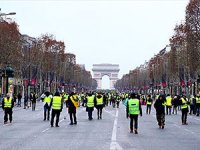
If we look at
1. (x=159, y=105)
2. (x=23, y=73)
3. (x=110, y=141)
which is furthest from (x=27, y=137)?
(x=23, y=73)

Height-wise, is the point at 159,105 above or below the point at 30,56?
below

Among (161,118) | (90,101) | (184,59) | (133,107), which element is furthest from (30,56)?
(133,107)

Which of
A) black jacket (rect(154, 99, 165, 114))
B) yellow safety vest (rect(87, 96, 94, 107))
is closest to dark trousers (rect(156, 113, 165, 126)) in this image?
black jacket (rect(154, 99, 165, 114))

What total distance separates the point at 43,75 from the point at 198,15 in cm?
5658

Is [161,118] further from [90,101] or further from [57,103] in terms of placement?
[90,101]

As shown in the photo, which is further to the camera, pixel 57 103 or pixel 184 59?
pixel 184 59

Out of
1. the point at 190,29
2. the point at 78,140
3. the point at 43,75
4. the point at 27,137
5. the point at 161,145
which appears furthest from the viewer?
the point at 43,75

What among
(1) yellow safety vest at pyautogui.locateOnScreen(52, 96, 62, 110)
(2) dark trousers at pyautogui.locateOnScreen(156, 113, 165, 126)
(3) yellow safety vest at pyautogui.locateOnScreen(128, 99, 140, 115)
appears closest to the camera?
(3) yellow safety vest at pyautogui.locateOnScreen(128, 99, 140, 115)

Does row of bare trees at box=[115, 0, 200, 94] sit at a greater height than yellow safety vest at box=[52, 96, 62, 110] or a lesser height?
greater

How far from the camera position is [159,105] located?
87.5 feet

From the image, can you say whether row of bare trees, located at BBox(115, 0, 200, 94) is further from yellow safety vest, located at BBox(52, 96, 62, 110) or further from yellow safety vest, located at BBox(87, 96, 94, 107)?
yellow safety vest, located at BBox(52, 96, 62, 110)

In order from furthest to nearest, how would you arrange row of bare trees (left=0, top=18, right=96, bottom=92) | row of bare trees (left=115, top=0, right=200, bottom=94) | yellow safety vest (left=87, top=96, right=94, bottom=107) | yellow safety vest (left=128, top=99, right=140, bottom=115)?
row of bare trees (left=0, top=18, right=96, bottom=92), row of bare trees (left=115, top=0, right=200, bottom=94), yellow safety vest (left=87, top=96, right=94, bottom=107), yellow safety vest (left=128, top=99, right=140, bottom=115)

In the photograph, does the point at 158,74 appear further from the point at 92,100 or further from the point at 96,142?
the point at 96,142

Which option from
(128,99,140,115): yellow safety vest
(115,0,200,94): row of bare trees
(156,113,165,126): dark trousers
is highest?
(115,0,200,94): row of bare trees
